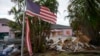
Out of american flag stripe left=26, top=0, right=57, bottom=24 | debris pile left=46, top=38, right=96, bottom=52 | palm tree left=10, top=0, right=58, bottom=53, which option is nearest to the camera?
american flag stripe left=26, top=0, right=57, bottom=24

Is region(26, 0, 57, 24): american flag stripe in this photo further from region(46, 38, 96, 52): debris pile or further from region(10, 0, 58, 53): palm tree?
region(46, 38, 96, 52): debris pile

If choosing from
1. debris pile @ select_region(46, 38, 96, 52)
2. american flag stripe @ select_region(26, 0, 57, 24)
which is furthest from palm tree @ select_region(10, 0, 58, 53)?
american flag stripe @ select_region(26, 0, 57, 24)

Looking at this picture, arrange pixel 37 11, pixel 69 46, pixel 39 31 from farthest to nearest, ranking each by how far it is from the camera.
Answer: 1. pixel 69 46
2. pixel 39 31
3. pixel 37 11

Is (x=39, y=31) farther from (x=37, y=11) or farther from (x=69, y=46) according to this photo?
(x=37, y=11)

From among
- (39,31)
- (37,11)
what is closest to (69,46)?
(39,31)

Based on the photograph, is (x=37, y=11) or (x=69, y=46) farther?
(x=69, y=46)

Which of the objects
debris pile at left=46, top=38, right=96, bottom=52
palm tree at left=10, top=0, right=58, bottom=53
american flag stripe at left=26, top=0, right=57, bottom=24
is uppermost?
american flag stripe at left=26, top=0, right=57, bottom=24

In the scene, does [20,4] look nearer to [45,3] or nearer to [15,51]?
[45,3]

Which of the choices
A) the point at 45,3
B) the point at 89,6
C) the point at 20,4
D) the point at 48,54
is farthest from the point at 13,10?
the point at 89,6

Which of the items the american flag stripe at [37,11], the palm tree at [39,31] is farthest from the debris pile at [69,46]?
the american flag stripe at [37,11]

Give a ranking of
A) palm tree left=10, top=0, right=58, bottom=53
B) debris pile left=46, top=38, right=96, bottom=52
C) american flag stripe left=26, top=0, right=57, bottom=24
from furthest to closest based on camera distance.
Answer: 1. debris pile left=46, top=38, right=96, bottom=52
2. palm tree left=10, top=0, right=58, bottom=53
3. american flag stripe left=26, top=0, right=57, bottom=24

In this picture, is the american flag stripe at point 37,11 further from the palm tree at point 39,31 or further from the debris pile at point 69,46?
the debris pile at point 69,46

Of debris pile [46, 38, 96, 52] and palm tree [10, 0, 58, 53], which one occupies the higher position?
palm tree [10, 0, 58, 53]

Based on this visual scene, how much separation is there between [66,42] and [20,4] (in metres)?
5.71
